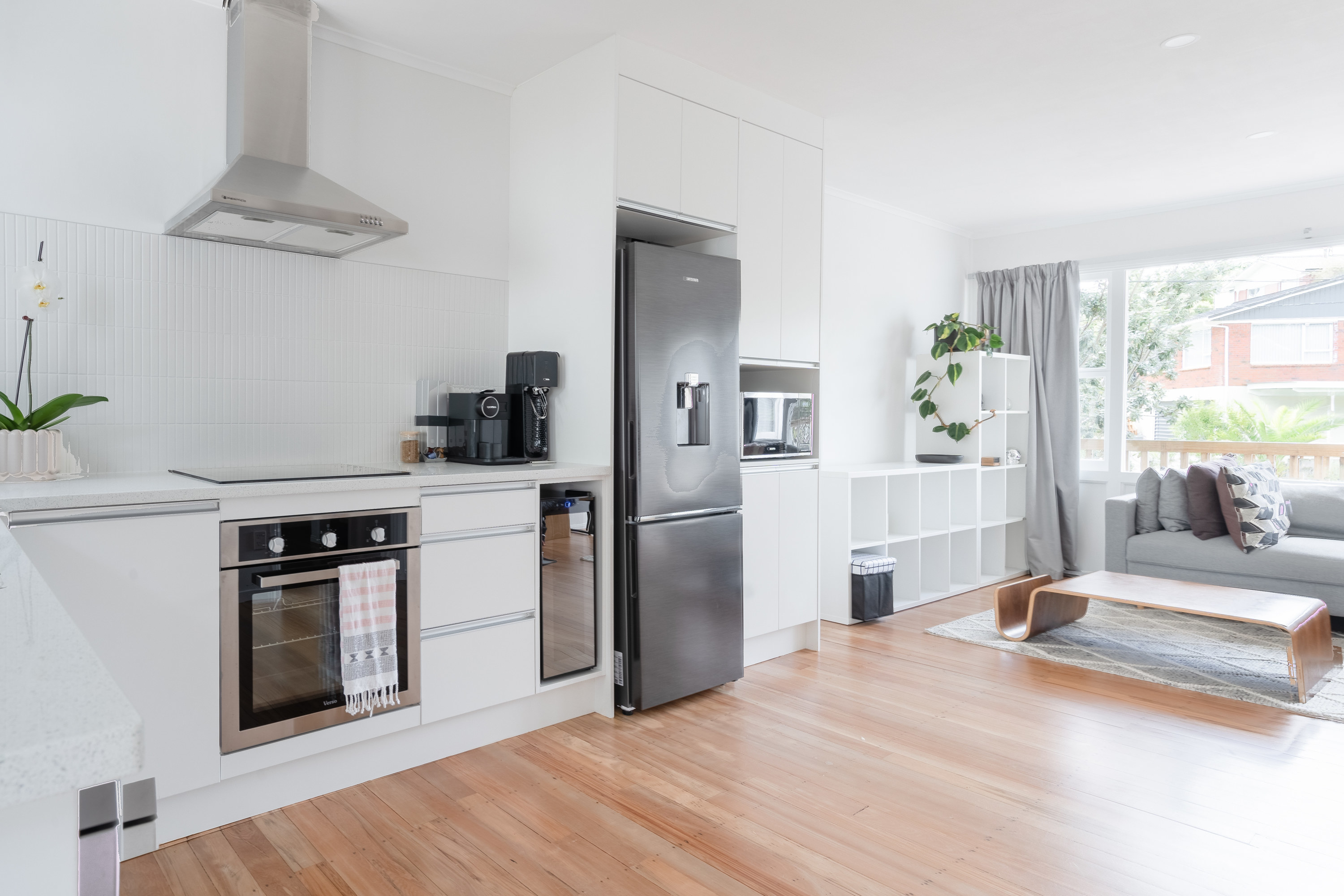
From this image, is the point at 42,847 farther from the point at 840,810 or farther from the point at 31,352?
the point at 31,352

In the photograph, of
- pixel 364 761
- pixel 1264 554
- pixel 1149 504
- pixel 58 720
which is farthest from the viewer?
pixel 1149 504

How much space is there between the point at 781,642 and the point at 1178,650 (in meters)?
2.01

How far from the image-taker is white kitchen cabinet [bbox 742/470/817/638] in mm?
3615

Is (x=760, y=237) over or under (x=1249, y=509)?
over

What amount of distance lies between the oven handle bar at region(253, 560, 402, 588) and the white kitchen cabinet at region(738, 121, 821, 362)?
1953 millimetres

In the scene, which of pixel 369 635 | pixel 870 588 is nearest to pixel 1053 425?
pixel 870 588

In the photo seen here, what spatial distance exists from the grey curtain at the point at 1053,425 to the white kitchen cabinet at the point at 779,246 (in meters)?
2.73

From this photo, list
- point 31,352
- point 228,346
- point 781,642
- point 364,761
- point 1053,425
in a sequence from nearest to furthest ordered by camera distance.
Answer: point 31,352
point 364,761
point 228,346
point 781,642
point 1053,425

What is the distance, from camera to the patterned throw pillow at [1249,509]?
14.4 feet

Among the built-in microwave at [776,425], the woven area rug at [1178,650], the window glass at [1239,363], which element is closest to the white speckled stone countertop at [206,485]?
the built-in microwave at [776,425]

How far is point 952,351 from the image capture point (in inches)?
214

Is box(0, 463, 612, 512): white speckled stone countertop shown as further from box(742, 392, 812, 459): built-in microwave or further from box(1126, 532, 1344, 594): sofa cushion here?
box(1126, 532, 1344, 594): sofa cushion

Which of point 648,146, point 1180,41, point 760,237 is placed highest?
point 1180,41

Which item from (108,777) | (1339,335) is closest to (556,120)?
(108,777)
